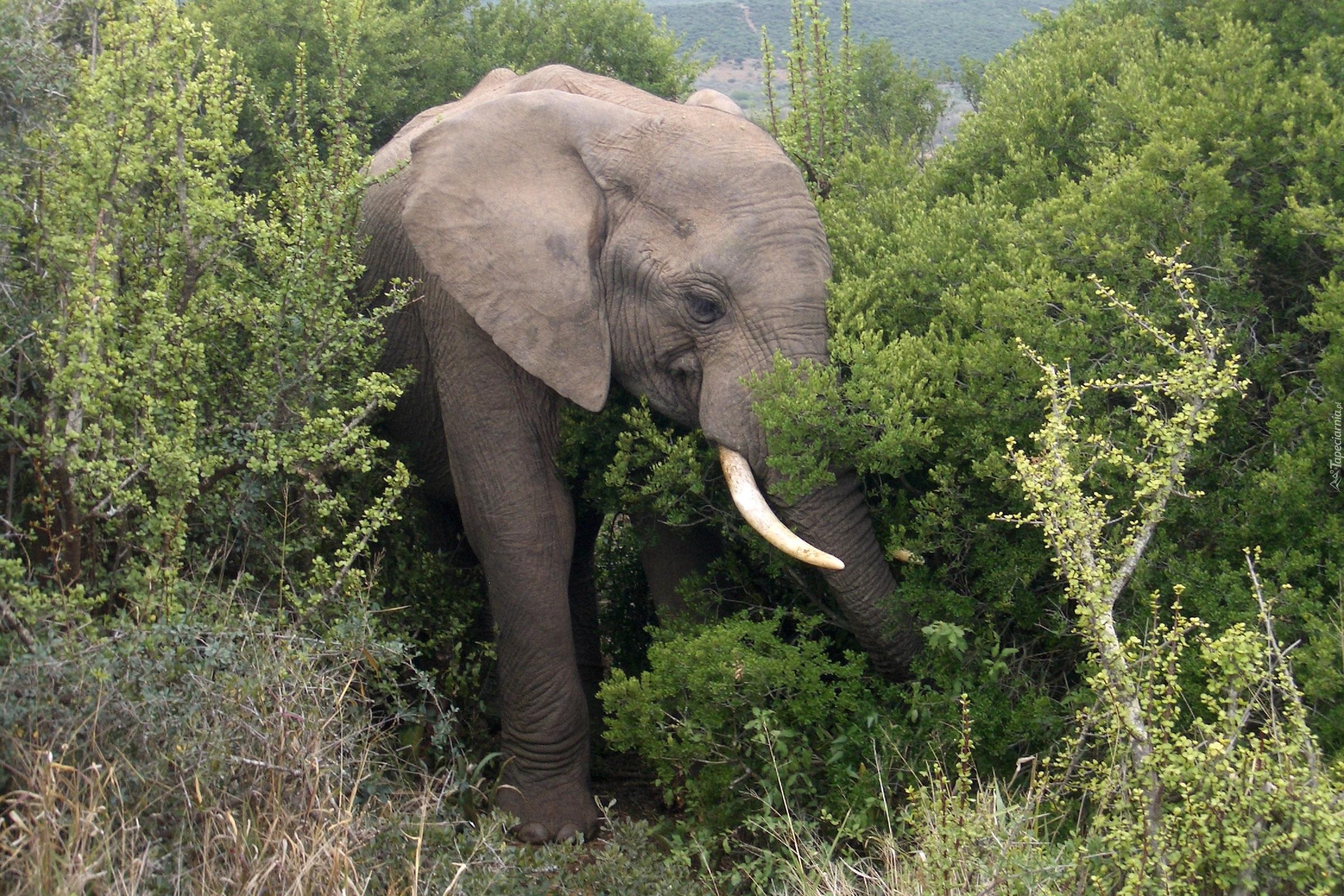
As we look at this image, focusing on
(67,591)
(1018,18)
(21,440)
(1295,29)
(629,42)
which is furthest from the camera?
(1018,18)

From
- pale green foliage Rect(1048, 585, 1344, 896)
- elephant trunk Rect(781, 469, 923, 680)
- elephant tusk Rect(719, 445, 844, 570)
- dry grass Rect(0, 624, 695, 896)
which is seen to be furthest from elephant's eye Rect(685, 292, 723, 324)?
pale green foliage Rect(1048, 585, 1344, 896)

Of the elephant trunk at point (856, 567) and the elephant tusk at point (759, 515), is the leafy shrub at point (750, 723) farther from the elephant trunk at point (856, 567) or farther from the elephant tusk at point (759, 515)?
the elephant tusk at point (759, 515)

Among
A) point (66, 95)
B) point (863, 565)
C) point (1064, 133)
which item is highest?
point (66, 95)

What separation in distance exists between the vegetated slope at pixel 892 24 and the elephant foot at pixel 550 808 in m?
29.8

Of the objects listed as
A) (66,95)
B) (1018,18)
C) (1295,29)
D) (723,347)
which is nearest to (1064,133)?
(1295,29)

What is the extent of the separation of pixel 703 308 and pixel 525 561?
52.6 inches

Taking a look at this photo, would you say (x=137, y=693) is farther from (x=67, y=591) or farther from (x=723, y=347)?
(x=723, y=347)

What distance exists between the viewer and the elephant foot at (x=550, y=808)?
5871mm

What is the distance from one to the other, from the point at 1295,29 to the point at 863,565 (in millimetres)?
2657

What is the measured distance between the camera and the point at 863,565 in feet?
16.4

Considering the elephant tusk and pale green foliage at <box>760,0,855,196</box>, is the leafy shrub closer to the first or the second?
the elephant tusk

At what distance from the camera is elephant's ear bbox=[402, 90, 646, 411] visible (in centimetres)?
539

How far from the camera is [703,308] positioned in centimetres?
524

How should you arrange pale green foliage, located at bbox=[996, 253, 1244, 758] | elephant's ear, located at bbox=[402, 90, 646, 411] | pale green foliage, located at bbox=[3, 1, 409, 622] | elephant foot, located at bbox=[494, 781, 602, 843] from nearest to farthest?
pale green foliage, located at bbox=[996, 253, 1244, 758] → pale green foliage, located at bbox=[3, 1, 409, 622] → elephant's ear, located at bbox=[402, 90, 646, 411] → elephant foot, located at bbox=[494, 781, 602, 843]
